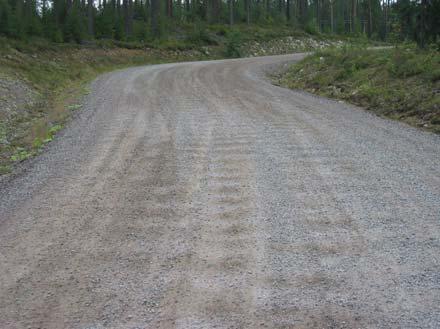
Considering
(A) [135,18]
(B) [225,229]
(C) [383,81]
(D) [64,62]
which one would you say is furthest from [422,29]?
(A) [135,18]

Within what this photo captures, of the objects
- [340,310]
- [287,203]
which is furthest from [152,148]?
[340,310]

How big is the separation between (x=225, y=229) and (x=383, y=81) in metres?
10.1

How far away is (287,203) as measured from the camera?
5.91 meters

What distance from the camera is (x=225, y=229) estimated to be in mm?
5234

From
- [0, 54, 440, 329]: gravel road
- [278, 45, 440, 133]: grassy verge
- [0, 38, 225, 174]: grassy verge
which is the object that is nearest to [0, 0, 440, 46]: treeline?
[278, 45, 440, 133]: grassy verge

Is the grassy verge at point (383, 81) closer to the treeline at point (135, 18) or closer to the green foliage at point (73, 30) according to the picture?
the treeline at point (135, 18)

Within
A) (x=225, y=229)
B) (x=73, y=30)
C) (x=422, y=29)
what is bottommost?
(x=225, y=229)

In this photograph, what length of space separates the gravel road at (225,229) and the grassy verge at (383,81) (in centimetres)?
160

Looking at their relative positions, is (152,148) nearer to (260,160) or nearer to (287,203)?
(260,160)

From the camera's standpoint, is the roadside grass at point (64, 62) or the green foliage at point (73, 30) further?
the green foliage at point (73, 30)

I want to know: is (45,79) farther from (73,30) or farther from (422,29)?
(422,29)

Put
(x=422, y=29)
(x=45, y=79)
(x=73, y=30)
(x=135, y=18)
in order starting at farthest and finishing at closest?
(x=135, y=18) < (x=73, y=30) < (x=45, y=79) < (x=422, y=29)

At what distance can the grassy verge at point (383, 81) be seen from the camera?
11398 mm

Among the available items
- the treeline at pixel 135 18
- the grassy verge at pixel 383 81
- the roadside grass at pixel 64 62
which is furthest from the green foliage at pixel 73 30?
the grassy verge at pixel 383 81
